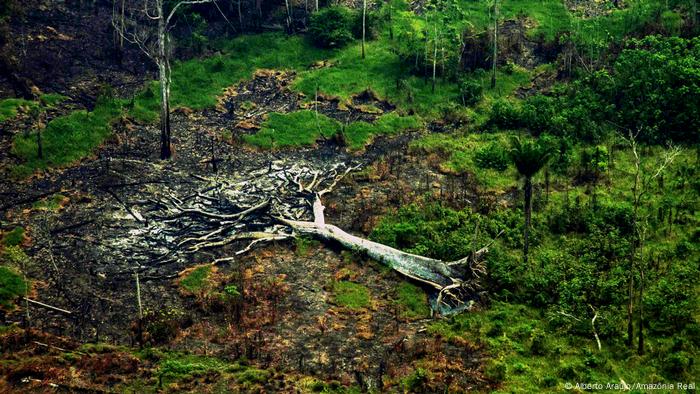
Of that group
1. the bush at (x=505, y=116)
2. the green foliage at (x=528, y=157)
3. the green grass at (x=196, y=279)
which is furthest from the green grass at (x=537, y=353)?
the bush at (x=505, y=116)

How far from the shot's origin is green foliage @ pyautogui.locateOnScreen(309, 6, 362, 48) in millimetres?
60250

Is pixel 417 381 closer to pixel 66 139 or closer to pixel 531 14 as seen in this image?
pixel 66 139

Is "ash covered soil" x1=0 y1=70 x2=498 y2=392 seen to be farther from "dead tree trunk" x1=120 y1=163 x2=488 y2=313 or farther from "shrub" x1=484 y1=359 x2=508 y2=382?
"shrub" x1=484 y1=359 x2=508 y2=382

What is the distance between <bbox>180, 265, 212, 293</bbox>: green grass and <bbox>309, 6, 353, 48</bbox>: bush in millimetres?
30607

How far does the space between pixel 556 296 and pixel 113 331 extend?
65.4 feet

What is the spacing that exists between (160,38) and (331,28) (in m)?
18.5

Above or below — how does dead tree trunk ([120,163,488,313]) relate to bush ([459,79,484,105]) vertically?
below

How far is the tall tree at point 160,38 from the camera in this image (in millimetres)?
46000

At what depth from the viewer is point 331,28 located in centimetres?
6081

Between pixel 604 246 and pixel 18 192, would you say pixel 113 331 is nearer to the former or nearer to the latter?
pixel 18 192

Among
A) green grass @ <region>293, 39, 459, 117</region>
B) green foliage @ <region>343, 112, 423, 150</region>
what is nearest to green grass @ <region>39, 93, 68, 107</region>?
green grass @ <region>293, 39, 459, 117</region>

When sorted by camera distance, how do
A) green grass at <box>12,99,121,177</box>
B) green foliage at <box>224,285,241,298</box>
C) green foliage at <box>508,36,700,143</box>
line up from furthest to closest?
1. green foliage at <box>508,36,700,143</box>
2. green grass at <box>12,99,121,177</box>
3. green foliage at <box>224,285,241,298</box>

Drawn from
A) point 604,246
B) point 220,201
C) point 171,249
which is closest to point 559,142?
point 604,246

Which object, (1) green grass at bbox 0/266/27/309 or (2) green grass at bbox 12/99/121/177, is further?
(2) green grass at bbox 12/99/121/177
